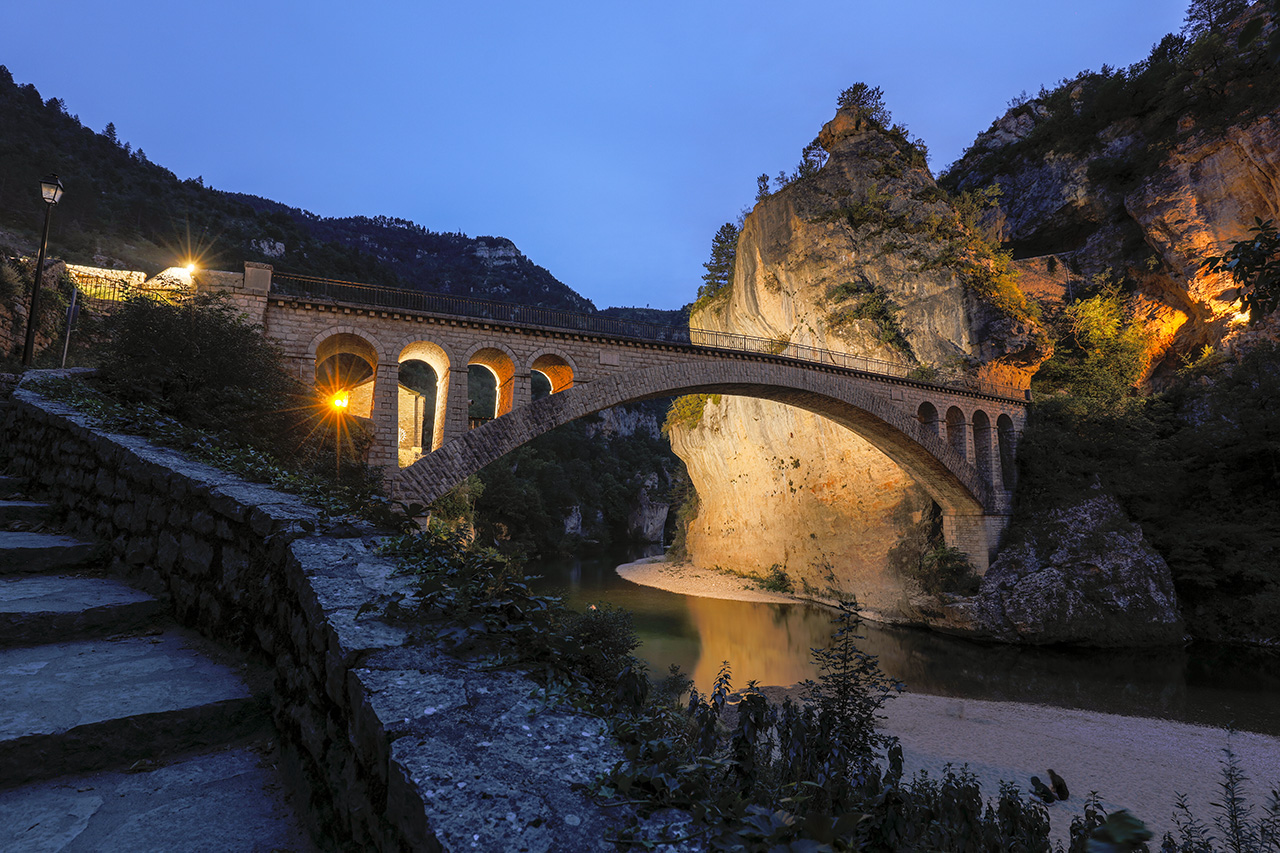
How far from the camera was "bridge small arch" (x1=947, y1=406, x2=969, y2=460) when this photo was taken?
72.7ft

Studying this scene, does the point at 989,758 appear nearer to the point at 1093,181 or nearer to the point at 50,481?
the point at 50,481

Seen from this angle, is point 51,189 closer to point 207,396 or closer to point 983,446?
point 207,396

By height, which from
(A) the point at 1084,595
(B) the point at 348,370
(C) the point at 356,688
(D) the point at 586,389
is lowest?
(A) the point at 1084,595

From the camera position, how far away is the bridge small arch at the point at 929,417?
2142 centimetres

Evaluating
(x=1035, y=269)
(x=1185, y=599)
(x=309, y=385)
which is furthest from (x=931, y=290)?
(x=309, y=385)

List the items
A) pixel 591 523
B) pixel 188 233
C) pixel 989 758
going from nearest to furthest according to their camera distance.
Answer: pixel 989 758 → pixel 188 233 → pixel 591 523

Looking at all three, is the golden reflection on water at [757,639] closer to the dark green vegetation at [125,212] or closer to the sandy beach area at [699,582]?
the sandy beach area at [699,582]

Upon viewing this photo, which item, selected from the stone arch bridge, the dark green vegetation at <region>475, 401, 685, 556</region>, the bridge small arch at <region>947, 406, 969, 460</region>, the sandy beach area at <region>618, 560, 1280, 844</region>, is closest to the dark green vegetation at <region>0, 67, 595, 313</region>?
the dark green vegetation at <region>475, 401, 685, 556</region>

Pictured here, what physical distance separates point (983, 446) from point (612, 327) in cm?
1708

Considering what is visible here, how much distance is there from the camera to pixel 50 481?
15.5 feet

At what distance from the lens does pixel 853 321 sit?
23406 millimetres

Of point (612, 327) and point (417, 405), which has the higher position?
point (612, 327)

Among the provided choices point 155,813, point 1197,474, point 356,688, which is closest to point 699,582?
point 1197,474

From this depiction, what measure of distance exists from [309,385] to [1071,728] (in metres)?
18.8
